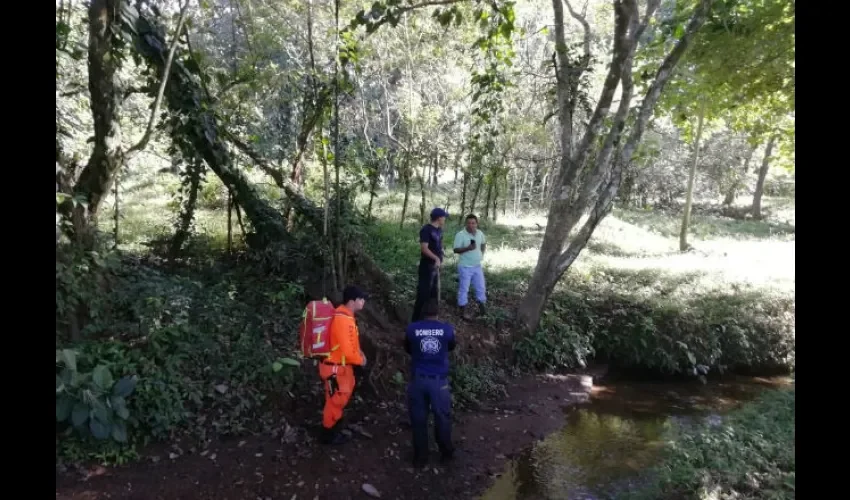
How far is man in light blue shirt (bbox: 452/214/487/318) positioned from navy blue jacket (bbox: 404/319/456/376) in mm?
3077

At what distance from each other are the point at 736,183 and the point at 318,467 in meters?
32.1

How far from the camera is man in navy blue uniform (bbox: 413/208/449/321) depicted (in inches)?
291

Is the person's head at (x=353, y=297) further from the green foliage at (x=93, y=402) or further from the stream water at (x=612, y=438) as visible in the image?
the stream water at (x=612, y=438)

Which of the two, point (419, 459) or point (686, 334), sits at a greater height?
point (686, 334)

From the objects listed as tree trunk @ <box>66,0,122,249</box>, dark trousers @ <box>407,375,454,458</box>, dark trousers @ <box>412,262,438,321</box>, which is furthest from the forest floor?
tree trunk @ <box>66,0,122,249</box>

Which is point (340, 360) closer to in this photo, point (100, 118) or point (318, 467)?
point (318, 467)

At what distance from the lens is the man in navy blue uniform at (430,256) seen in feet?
24.2

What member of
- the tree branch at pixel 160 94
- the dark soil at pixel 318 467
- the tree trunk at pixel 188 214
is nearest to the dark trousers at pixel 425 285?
the dark soil at pixel 318 467

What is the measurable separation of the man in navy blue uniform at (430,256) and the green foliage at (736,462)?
3.73 meters

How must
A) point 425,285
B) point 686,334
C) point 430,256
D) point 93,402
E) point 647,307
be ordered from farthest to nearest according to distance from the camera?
point 647,307 → point 686,334 → point 425,285 → point 430,256 → point 93,402

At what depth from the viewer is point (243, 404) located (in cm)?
569

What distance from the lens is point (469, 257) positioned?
8430 mm

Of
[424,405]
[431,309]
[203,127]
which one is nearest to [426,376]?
[424,405]
